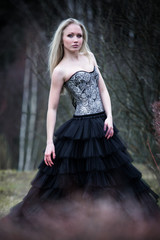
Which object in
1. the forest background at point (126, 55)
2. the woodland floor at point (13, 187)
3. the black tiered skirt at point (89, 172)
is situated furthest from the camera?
the woodland floor at point (13, 187)

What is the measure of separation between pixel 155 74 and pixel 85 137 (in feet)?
6.11

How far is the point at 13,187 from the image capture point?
216 inches

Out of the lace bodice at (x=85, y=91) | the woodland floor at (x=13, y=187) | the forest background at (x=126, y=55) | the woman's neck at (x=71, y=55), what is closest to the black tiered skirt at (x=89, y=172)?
the lace bodice at (x=85, y=91)

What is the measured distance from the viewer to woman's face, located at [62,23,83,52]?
9.27ft

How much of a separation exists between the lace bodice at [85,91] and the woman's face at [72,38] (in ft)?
0.87

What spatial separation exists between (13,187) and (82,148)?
10.6ft

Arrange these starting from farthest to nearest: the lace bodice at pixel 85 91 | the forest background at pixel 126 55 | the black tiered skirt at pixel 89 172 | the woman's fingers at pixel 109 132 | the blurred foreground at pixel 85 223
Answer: the forest background at pixel 126 55 < the lace bodice at pixel 85 91 < the woman's fingers at pixel 109 132 < the black tiered skirt at pixel 89 172 < the blurred foreground at pixel 85 223

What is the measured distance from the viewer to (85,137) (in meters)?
2.66

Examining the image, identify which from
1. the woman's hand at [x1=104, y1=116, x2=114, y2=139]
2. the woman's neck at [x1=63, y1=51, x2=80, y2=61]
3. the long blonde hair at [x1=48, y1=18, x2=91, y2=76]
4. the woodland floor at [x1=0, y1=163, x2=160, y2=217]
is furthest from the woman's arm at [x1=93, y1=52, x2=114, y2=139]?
the woodland floor at [x1=0, y1=163, x2=160, y2=217]

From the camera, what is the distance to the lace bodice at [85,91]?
2.79 meters

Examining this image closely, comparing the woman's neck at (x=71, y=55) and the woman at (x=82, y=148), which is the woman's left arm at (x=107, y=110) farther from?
the woman's neck at (x=71, y=55)

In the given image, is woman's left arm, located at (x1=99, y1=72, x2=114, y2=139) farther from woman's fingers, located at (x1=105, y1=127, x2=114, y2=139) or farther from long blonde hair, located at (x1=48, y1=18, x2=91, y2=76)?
long blonde hair, located at (x1=48, y1=18, x2=91, y2=76)

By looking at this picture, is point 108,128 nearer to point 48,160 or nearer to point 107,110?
point 107,110

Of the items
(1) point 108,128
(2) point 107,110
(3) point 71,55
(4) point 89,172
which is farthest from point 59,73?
(4) point 89,172
